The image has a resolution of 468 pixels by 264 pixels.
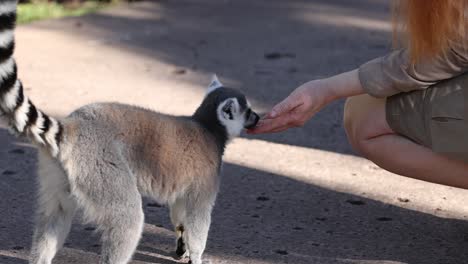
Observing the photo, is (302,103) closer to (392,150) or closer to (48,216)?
(392,150)

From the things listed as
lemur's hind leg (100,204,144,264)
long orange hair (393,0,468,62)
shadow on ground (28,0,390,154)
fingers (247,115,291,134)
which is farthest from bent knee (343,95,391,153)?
shadow on ground (28,0,390,154)

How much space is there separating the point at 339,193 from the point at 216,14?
4.18m

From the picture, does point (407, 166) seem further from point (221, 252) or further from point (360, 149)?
point (221, 252)

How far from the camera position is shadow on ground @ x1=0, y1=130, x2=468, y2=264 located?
393 centimetres

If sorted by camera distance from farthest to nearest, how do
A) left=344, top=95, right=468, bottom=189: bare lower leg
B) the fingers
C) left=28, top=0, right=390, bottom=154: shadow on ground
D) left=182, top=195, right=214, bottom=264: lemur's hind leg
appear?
left=28, top=0, right=390, bottom=154: shadow on ground < the fingers < left=344, top=95, right=468, bottom=189: bare lower leg < left=182, top=195, right=214, bottom=264: lemur's hind leg

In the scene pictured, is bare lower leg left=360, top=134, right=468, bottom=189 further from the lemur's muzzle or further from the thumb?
the lemur's muzzle

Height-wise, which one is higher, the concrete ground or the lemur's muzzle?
the lemur's muzzle

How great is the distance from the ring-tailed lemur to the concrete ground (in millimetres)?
269

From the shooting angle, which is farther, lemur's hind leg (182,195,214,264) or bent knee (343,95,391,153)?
bent knee (343,95,391,153)

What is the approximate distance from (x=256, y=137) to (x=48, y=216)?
2121 millimetres

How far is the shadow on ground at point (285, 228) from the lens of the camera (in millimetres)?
3930

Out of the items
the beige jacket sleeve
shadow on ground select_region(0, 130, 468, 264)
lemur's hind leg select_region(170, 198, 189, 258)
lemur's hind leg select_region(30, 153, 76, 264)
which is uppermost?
the beige jacket sleeve

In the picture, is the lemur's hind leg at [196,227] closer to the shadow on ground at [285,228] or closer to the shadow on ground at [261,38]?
the shadow on ground at [285,228]

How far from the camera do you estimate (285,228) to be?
13.8 feet
